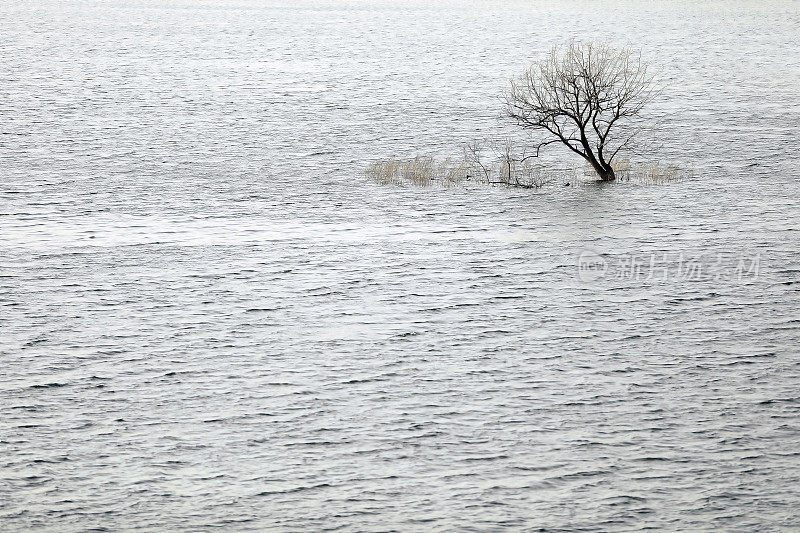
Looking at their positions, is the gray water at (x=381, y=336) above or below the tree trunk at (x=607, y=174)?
below

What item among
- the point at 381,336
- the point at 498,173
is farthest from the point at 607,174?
the point at 381,336

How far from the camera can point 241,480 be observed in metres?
26.5

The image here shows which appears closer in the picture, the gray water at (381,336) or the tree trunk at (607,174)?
the gray water at (381,336)

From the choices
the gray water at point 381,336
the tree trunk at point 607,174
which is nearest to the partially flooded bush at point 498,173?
the tree trunk at point 607,174

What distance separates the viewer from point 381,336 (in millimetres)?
36656

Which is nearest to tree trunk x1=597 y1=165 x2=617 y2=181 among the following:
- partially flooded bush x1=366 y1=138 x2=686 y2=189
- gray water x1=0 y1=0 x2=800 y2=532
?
partially flooded bush x1=366 y1=138 x2=686 y2=189

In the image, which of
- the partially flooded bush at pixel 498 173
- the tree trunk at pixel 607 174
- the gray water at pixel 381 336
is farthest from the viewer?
the partially flooded bush at pixel 498 173

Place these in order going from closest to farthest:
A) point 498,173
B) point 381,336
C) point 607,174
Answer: point 381,336, point 607,174, point 498,173

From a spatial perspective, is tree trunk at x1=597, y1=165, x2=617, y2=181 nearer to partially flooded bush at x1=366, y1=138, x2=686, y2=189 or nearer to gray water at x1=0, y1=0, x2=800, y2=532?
partially flooded bush at x1=366, y1=138, x2=686, y2=189

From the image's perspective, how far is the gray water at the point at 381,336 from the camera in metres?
25.9

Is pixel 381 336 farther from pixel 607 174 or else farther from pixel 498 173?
pixel 498 173

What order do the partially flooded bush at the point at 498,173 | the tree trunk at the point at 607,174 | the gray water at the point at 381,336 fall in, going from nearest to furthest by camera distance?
the gray water at the point at 381,336, the tree trunk at the point at 607,174, the partially flooded bush at the point at 498,173

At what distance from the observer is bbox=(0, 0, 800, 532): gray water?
25938 millimetres

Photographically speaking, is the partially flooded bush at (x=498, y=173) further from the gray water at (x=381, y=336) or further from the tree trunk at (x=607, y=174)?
the gray water at (x=381, y=336)
